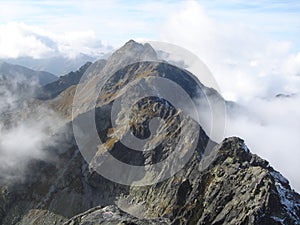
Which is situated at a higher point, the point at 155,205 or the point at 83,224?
the point at 155,205

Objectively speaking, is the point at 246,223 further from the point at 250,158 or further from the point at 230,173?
the point at 250,158

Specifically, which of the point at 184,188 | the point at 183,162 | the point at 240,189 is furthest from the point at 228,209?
the point at 183,162

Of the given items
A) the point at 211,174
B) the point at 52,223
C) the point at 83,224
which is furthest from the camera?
the point at 52,223

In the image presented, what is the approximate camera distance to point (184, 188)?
15225cm

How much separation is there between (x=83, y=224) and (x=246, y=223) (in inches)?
1811

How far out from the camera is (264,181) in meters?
127

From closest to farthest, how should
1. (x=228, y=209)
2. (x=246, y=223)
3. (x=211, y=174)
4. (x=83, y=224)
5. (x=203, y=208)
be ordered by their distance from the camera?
(x=83, y=224)
(x=246, y=223)
(x=228, y=209)
(x=203, y=208)
(x=211, y=174)

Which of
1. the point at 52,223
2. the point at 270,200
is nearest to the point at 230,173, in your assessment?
the point at 270,200

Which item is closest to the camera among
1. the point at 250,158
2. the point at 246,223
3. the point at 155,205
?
the point at 246,223

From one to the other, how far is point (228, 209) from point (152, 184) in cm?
7501

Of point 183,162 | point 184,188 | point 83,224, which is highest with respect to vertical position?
point 183,162

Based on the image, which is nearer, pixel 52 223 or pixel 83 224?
pixel 83 224

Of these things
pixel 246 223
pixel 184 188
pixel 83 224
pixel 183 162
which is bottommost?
pixel 83 224

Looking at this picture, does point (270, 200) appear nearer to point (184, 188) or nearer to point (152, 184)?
point (184, 188)
